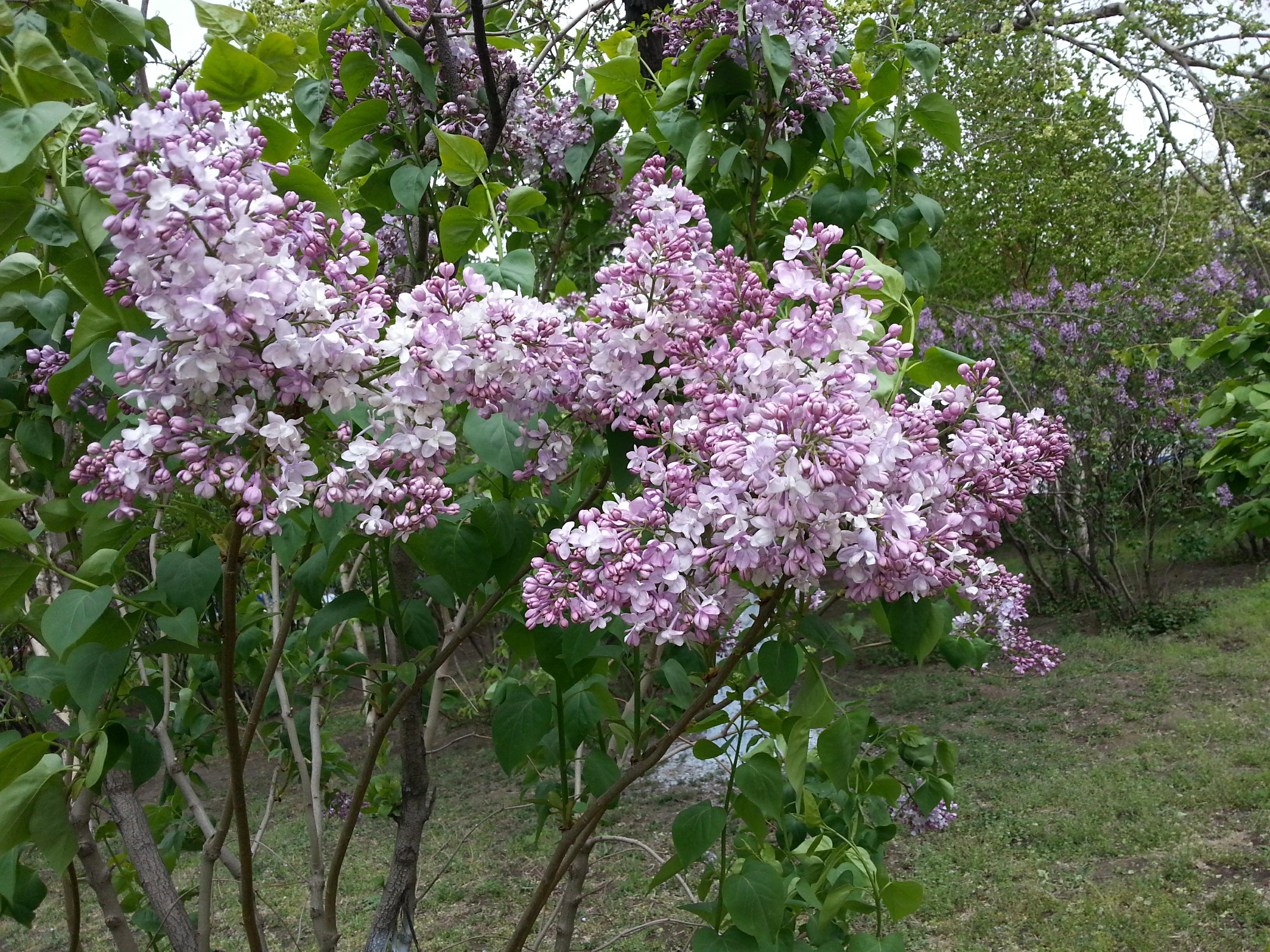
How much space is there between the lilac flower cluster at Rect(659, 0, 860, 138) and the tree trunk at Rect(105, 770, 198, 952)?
1568mm

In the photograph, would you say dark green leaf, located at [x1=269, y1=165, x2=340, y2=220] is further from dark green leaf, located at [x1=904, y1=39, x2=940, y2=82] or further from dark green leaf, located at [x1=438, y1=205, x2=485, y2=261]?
dark green leaf, located at [x1=904, y1=39, x2=940, y2=82]

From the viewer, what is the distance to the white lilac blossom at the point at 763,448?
0.90m

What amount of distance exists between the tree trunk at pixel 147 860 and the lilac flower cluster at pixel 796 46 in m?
1.57

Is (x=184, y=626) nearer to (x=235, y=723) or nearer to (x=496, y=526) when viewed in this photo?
(x=235, y=723)

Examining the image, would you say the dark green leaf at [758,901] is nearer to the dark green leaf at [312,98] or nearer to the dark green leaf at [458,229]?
the dark green leaf at [458,229]

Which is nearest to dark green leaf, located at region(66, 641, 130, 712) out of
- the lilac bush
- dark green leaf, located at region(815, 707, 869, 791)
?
dark green leaf, located at region(815, 707, 869, 791)

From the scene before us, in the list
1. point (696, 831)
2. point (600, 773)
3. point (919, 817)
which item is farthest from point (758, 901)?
point (919, 817)

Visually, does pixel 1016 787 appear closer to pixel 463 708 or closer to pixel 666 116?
pixel 463 708

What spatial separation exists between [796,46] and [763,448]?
1043mm

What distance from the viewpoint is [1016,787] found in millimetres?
5625

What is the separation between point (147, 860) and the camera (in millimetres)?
1671

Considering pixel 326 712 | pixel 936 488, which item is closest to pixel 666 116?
pixel 936 488

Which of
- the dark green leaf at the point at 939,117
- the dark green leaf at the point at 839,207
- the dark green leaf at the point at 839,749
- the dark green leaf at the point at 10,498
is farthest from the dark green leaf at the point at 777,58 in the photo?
the dark green leaf at the point at 10,498

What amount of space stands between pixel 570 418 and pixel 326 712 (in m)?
1.51
